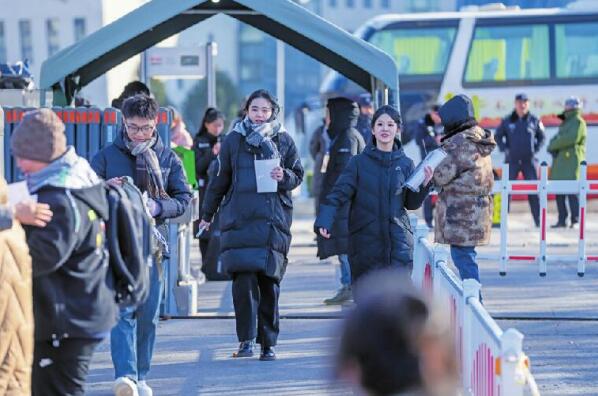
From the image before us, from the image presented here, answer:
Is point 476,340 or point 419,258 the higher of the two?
point 419,258

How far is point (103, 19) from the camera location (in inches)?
3031

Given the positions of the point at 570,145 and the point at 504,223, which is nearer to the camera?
the point at 504,223

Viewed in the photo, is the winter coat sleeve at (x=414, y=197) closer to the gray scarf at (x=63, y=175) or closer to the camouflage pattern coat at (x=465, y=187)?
the camouflage pattern coat at (x=465, y=187)

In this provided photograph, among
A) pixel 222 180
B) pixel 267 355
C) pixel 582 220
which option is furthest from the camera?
pixel 582 220

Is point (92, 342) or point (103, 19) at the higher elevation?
point (103, 19)

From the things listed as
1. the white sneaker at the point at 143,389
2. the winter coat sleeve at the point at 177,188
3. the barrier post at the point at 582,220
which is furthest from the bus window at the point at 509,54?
the white sneaker at the point at 143,389

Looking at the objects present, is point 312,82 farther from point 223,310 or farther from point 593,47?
point 223,310

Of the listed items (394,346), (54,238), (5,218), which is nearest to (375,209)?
(54,238)

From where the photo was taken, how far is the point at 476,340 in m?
6.92

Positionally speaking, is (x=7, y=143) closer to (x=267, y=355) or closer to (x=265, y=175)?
(x=265, y=175)

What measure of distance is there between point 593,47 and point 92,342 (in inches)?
866

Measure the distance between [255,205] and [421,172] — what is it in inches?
44.8

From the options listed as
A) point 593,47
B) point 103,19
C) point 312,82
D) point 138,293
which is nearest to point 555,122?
point 593,47

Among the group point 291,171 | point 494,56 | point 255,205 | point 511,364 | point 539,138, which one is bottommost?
point 511,364
